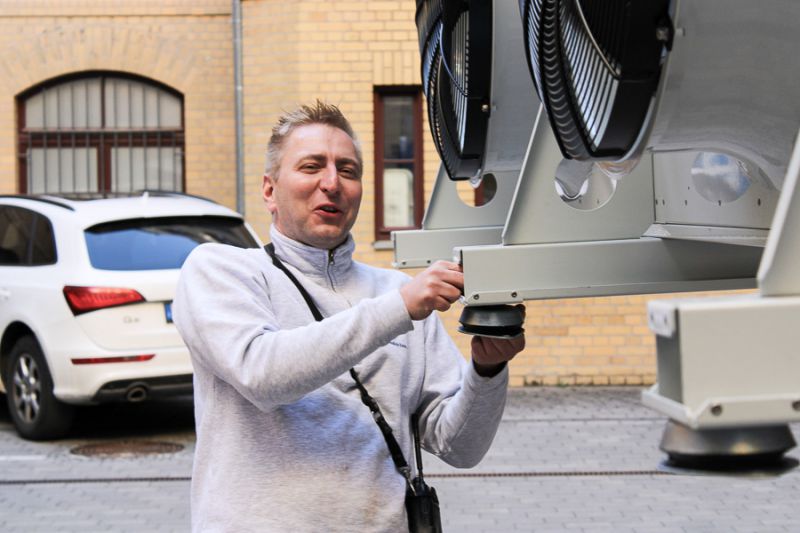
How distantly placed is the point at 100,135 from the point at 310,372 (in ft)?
44.6

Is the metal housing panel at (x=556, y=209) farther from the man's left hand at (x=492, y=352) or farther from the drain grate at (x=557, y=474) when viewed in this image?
the drain grate at (x=557, y=474)

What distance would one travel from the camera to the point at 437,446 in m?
A: 3.28

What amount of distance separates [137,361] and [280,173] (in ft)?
22.2

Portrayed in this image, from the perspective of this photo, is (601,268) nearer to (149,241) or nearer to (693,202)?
(693,202)

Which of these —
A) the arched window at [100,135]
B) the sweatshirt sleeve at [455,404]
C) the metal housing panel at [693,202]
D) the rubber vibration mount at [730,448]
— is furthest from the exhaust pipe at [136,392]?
the rubber vibration mount at [730,448]

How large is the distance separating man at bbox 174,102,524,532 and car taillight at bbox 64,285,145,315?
21.5ft

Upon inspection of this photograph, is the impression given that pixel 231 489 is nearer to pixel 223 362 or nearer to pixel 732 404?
pixel 223 362

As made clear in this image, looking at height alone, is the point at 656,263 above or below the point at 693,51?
below

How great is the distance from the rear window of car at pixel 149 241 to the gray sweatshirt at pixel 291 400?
6857 mm

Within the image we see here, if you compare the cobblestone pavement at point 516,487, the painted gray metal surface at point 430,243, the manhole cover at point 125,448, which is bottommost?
the manhole cover at point 125,448

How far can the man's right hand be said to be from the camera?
2.36 m

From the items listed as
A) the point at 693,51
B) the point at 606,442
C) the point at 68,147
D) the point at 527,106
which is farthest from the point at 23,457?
the point at 693,51

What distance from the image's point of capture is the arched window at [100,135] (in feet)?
51.5

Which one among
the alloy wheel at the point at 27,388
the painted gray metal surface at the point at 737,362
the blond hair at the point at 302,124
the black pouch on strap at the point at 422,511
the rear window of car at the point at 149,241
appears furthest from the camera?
the alloy wheel at the point at 27,388
